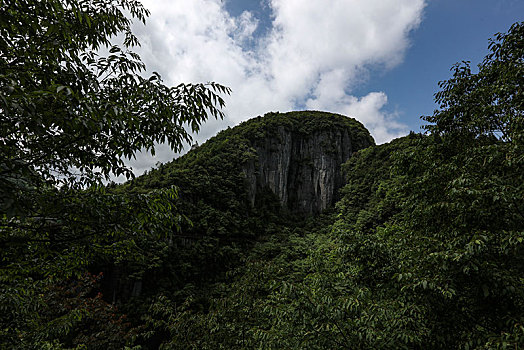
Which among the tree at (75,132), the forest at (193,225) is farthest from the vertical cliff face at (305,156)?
the tree at (75,132)

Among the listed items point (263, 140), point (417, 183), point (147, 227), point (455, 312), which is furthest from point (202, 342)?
point (263, 140)

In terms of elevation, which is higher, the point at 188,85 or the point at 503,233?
the point at 188,85

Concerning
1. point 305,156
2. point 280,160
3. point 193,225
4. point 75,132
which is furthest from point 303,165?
point 75,132

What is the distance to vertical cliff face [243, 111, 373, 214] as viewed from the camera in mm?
36781

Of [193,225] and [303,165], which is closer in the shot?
[193,225]

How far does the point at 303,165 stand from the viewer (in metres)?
42.1

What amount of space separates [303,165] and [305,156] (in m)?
1.72

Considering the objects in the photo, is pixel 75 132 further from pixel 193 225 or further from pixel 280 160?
pixel 280 160

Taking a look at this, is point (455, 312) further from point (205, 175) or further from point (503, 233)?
point (205, 175)

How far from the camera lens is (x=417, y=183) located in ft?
17.5

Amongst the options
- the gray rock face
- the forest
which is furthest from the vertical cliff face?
the forest

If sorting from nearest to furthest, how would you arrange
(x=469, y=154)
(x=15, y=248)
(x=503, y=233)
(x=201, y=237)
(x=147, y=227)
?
(x=15, y=248) → (x=147, y=227) → (x=503, y=233) → (x=469, y=154) → (x=201, y=237)

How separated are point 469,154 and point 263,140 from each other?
3261 centimetres

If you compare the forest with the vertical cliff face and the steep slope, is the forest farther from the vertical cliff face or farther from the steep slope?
the vertical cliff face
